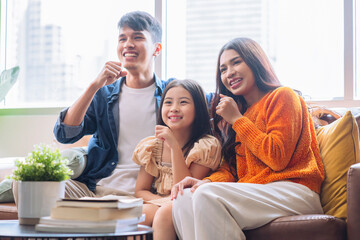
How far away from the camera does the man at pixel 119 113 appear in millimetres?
2301

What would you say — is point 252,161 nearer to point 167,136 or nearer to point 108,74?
point 167,136

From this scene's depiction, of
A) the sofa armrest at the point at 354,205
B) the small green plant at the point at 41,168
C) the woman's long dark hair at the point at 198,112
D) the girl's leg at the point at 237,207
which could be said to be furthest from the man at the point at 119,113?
the sofa armrest at the point at 354,205

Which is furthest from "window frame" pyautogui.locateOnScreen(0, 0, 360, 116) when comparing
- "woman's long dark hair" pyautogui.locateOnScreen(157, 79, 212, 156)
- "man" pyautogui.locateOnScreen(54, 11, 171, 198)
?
"woman's long dark hair" pyautogui.locateOnScreen(157, 79, 212, 156)

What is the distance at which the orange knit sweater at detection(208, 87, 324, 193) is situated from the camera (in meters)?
1.80

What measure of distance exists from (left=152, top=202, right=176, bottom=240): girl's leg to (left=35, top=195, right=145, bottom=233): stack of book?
49 centimetres

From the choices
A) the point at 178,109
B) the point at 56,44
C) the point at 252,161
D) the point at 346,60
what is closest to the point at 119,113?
the point at 178,109

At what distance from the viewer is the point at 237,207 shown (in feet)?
5.40

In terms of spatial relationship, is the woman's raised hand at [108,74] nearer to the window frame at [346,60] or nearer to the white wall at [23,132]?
the window frame at [346,60]

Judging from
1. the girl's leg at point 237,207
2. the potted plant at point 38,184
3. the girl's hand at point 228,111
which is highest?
the girl's hand at point 228,111

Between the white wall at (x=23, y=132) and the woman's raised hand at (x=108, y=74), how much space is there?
1007 mm

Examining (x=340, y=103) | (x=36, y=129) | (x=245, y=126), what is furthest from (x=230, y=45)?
(x=36, y=129)

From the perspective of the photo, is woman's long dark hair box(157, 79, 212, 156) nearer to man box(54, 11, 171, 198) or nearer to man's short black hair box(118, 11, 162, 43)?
man box(54, 11, 171, 198)

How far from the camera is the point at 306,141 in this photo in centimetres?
184

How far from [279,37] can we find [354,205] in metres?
1.77
